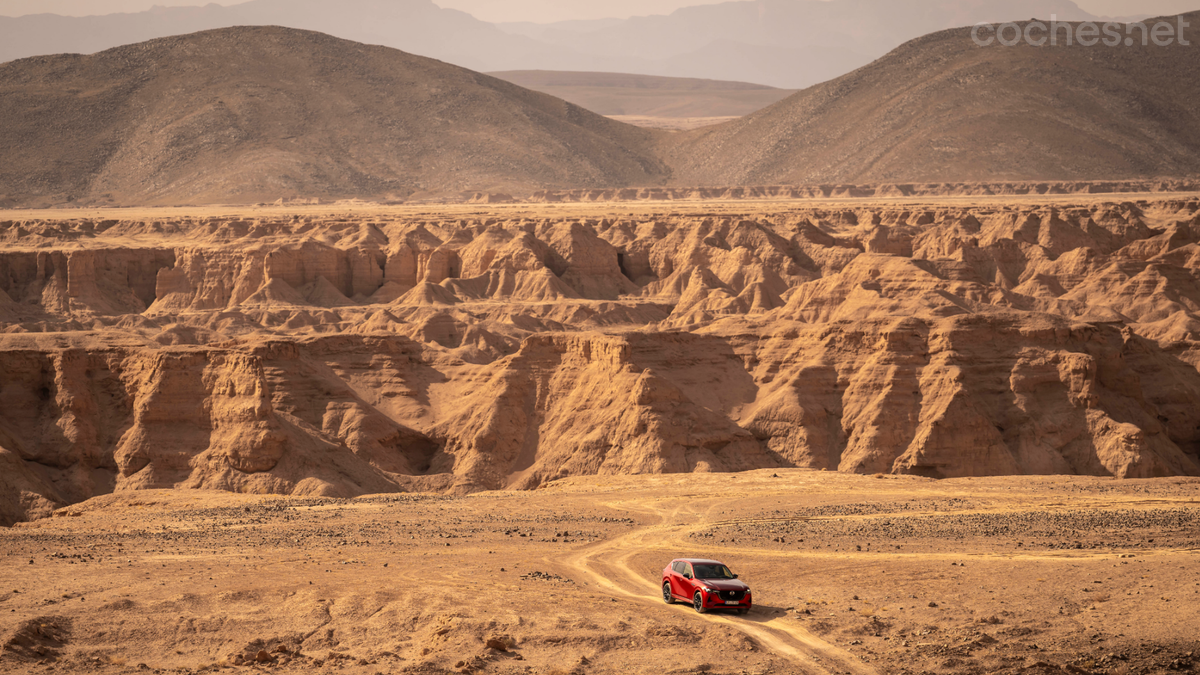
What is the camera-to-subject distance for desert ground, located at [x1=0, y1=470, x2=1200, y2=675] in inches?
Result: 942

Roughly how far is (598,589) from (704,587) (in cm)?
310

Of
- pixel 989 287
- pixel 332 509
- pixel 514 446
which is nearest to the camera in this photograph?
pixel 332 509

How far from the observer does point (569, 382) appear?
57.8 meters

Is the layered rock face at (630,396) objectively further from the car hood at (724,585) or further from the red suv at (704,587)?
the car hood at (724,585)

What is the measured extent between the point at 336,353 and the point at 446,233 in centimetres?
6478

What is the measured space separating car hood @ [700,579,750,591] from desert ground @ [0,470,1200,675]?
72cm

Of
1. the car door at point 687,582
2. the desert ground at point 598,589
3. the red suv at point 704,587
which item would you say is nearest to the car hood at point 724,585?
the red suv at point 704,587

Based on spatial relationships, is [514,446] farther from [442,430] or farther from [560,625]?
[560,625]

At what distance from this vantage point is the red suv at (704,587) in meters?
25.9

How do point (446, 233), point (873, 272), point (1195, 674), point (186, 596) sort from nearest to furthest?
1. point (1195, 674)
2. point (186, 596)
3. point (873, 272)
4. point (446, 233)

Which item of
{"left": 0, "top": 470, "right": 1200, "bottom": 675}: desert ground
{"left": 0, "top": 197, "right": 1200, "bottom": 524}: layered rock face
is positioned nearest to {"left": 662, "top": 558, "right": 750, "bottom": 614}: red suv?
{"left": 0, "top": 470, "right": 1200, "bottom": 675}: desert ground

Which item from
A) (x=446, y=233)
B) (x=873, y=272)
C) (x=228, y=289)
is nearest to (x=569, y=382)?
(x=873, y=272)

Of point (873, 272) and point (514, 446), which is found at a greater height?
point (873, 272)

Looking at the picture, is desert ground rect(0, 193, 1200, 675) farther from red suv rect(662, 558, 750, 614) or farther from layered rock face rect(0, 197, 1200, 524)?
red suv rect(662, 558, 750, 614)
